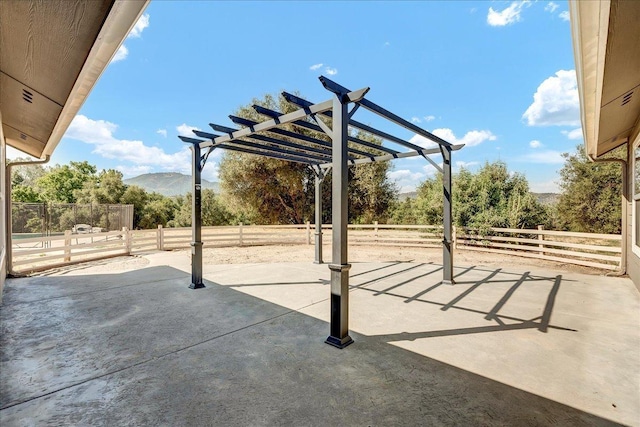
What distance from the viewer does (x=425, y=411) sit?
1.84 m

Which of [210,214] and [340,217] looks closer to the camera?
[340,217]

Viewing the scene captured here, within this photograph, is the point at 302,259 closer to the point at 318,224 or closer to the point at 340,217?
the point at 318,224

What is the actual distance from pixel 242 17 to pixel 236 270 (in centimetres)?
998

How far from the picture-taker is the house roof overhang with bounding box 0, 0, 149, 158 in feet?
5.40

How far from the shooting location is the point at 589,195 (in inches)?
462

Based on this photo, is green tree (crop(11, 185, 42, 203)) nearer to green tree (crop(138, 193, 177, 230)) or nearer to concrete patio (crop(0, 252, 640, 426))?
green tree (crop(138, 193, 177, 230))

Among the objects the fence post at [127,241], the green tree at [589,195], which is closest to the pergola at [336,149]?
the fence post at [127,241]

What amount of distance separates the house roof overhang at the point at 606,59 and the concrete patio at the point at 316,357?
261 cm

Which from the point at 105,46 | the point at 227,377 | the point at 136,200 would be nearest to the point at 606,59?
the point at 105,46

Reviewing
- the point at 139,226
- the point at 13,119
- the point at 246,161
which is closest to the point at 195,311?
the point at 13,119

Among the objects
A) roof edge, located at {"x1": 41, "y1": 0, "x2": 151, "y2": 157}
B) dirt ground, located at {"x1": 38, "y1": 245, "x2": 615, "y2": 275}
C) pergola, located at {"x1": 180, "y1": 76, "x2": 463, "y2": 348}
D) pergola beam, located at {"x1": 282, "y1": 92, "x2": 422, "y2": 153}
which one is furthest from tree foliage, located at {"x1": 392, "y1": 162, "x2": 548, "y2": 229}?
roof edge, located at {"x1": 41, "y1": 0, "x2": 151, "y2": 157}

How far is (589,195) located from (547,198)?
68.4 inches

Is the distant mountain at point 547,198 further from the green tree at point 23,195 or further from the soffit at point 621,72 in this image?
the green tree at point 23,195

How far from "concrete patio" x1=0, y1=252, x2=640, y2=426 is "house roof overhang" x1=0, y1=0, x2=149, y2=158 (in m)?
2.54
